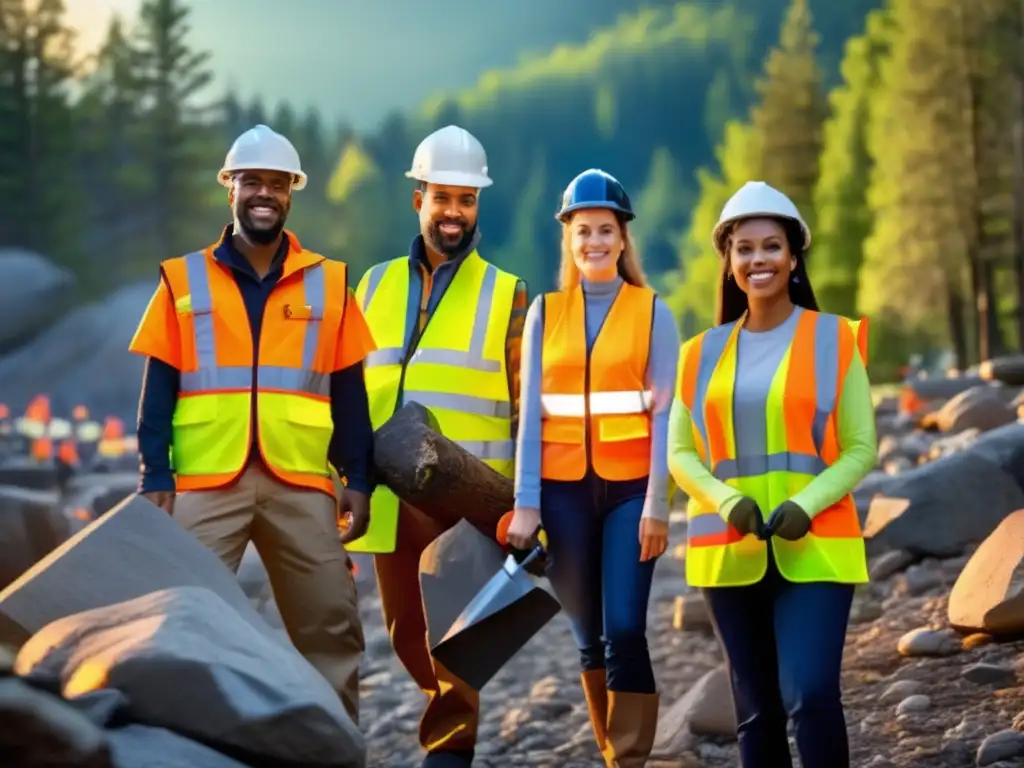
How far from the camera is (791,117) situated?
139 feet

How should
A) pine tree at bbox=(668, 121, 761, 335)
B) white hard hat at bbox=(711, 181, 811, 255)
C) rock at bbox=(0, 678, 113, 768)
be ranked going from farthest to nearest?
pine tree at bbox=(668, 121, 761, 335) < white hard hat at bbox=(711, 181, 811, 255) < rock at bbox=(0, 678, 113, 768)

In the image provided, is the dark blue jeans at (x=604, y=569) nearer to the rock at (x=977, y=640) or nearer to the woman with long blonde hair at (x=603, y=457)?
the woman with long blonde hair at (x=603, y=457)

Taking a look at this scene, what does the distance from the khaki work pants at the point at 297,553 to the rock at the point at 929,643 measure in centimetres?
324

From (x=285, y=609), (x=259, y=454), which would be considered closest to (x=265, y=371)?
(x=259, y=454)

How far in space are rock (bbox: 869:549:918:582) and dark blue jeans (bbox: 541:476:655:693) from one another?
4.61 m

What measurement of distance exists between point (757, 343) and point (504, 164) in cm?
11793

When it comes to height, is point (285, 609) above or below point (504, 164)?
below

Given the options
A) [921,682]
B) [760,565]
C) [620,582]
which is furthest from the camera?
[921,682]

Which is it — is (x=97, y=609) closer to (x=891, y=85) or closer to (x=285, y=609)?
(x=285, y=609)

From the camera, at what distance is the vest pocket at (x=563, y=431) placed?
19.5ft

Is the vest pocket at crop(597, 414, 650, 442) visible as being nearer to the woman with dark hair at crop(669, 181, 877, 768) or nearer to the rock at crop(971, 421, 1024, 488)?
the woman with dark hair at crop(669, 181, 877, 768)

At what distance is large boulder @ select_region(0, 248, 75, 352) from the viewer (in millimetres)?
46594

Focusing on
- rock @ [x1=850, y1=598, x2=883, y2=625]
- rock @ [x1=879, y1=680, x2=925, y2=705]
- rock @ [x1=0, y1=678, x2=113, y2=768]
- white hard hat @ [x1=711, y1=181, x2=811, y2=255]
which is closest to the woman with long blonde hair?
white hard hat @ [x1=711, y1=181, x2=811, y2=255]

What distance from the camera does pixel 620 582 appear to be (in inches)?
230
